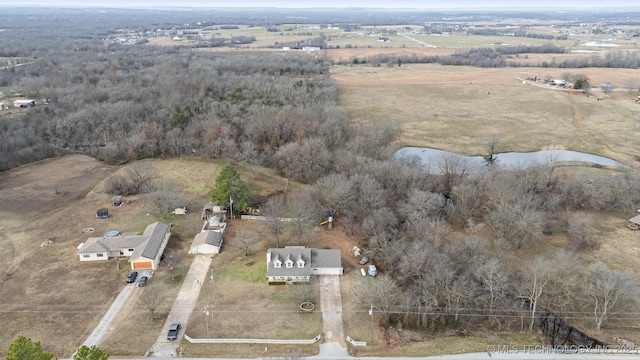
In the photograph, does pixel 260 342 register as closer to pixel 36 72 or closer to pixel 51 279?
pixel 51 279

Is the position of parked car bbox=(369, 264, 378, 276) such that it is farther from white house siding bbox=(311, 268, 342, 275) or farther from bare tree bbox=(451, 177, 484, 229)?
bare tree bbox=(451, 177, 484, 229)

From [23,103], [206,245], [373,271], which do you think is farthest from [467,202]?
[23,103]

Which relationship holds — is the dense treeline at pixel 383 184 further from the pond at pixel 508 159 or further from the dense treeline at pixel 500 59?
the dense treeline at pixel 500 59

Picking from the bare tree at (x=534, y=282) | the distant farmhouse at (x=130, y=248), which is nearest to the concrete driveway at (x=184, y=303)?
the distant farmhouse at (x=130, y=248)

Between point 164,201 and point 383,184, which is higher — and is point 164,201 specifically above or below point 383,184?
below

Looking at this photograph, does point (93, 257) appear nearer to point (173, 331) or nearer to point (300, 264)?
point (173, 331)

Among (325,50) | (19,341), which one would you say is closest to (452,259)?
(19,341)

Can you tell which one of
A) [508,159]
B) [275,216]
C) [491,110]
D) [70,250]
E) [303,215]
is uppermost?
[491,110]
